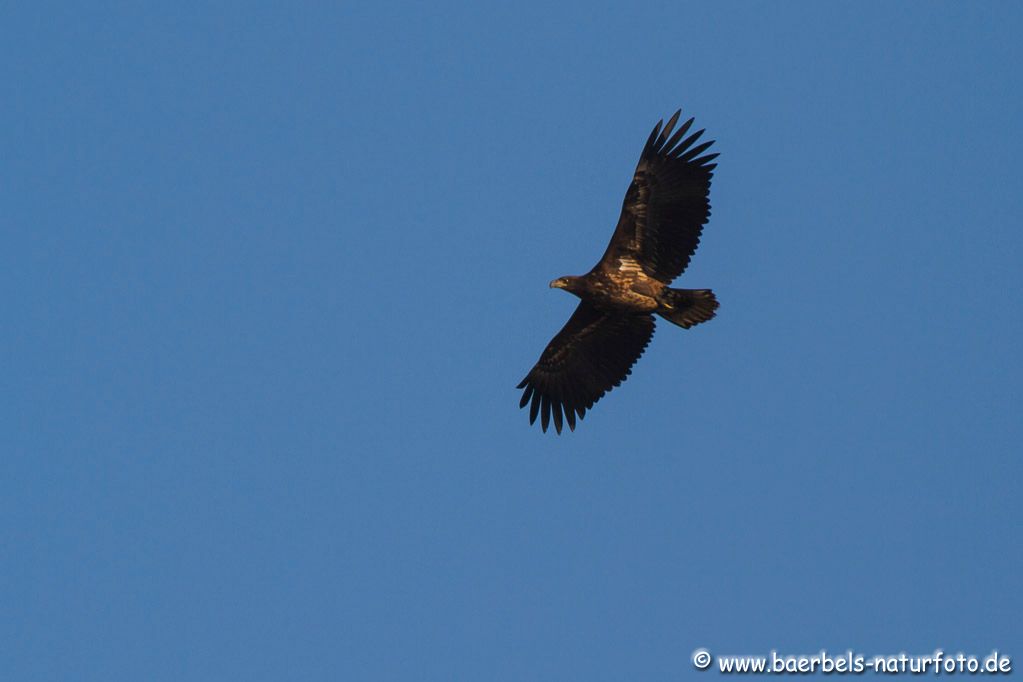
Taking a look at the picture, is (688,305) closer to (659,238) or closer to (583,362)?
(659,238)

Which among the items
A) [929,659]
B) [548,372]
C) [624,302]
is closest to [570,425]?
[548,372]

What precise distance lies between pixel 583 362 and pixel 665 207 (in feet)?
11.7

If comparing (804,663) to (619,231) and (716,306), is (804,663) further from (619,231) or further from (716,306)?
(619,231)

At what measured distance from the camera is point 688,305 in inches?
936

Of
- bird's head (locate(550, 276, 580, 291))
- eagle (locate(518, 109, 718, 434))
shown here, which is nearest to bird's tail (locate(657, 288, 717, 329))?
eagle (locate(518, 109, 718, 434))

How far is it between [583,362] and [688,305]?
2904mm

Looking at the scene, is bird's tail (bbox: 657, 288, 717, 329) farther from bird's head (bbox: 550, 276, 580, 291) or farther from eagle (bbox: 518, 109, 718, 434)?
bird's head (bbox: 550, 276, 580, 291)

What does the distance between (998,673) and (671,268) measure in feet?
27.5

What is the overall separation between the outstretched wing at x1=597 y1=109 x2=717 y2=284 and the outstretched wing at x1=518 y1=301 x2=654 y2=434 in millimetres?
1363

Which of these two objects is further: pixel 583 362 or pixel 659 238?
pixel 583 362

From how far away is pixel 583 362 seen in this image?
25.9 metres

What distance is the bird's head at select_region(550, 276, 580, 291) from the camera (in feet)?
80.8

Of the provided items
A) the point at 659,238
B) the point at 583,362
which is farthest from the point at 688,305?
the point at 583,362

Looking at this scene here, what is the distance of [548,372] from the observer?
26266mm
